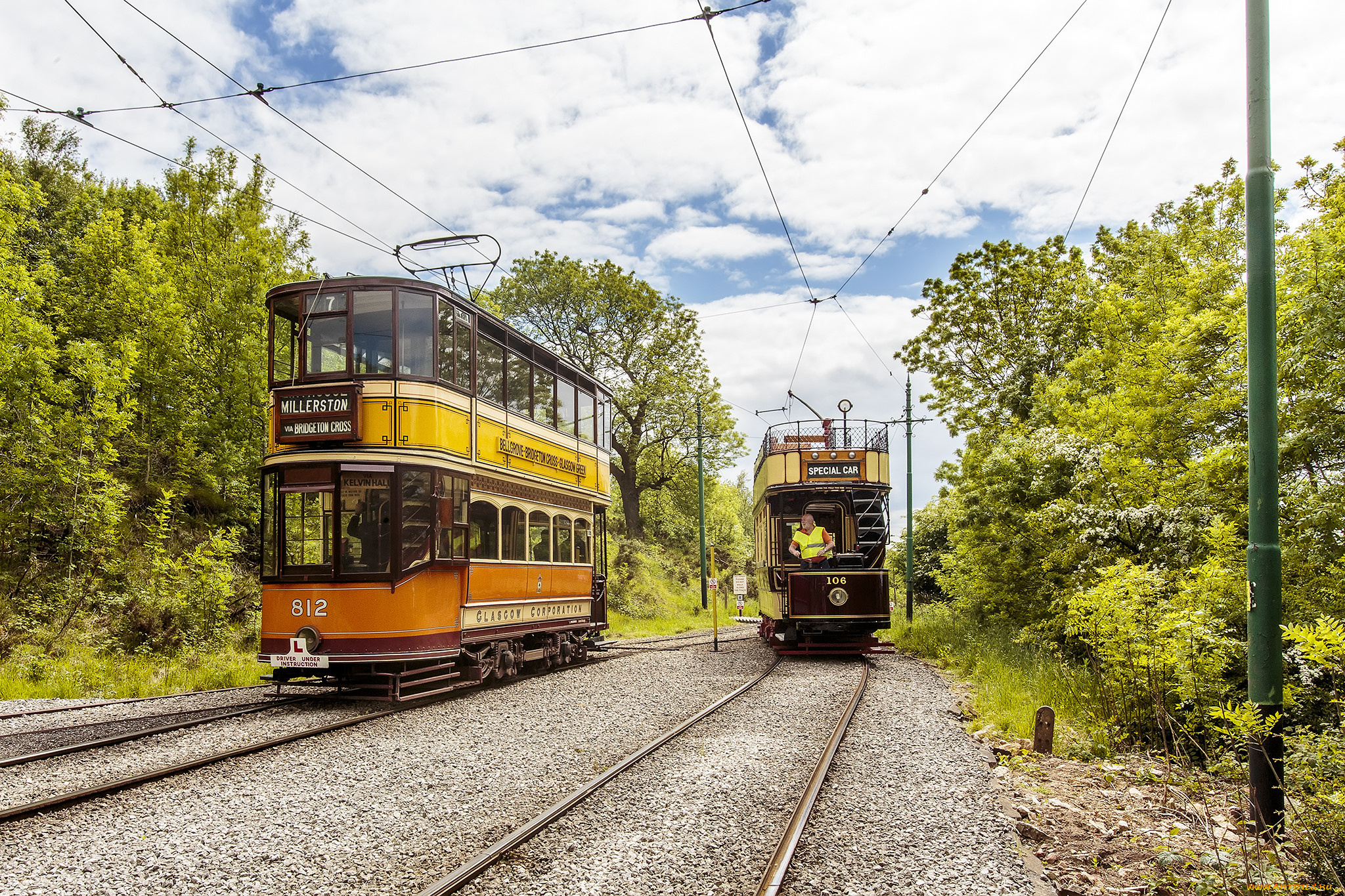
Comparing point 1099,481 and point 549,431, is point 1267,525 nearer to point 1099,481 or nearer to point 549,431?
point 1099,481

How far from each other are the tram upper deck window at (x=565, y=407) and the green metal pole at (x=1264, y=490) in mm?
10775

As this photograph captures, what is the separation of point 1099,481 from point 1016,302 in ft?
33.2

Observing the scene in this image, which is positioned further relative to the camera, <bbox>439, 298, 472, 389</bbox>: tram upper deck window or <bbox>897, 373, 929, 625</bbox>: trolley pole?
<bbox>897, 373, 929, 625</bbox>: trolley pole

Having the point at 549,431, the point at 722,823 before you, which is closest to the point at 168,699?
the point at 549,431

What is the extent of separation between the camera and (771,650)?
18094 mm

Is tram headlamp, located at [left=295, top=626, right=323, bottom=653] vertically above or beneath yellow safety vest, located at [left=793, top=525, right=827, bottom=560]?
beneath

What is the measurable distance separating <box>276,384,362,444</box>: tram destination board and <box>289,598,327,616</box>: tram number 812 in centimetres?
185

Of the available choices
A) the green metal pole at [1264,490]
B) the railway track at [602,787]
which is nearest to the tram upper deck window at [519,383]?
the railway track at [602,787]

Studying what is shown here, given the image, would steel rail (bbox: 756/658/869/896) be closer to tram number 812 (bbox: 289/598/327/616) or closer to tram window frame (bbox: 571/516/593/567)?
tram number 812 (bbox: 289/598/327/616)

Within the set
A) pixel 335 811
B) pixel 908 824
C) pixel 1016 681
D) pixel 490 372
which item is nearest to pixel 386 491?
pixel 490 372

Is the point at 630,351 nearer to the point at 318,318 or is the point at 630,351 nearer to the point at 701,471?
the point at 701,471

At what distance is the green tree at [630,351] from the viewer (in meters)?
32.8

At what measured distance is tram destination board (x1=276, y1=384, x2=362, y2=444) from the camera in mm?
9992

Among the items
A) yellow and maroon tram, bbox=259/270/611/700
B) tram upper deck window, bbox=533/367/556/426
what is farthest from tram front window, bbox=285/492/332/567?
tram upper deck window, bbox=533/367/556/426
